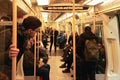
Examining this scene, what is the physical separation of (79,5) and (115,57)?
3.00 m

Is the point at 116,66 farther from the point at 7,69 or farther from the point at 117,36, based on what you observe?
the point at 7,69

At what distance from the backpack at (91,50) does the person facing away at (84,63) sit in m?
0.11

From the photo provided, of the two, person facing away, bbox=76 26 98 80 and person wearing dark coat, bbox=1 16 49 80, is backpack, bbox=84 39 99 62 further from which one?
person wearing dark coat, bbox=1 16 49 80

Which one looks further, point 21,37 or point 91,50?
point 91,50

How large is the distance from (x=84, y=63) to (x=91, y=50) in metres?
0.61

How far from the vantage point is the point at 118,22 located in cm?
637

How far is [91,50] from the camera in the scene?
6621 mm

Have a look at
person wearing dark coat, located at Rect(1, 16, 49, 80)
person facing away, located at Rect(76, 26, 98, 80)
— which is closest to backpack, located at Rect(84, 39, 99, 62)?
person facing away, located at Rect(76, 26, 98, 80)

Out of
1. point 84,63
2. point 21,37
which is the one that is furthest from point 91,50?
point 21,37

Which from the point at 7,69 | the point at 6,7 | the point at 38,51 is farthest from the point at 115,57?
the point at 7,69

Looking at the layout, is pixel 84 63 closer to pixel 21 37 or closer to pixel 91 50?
pixel 91 50

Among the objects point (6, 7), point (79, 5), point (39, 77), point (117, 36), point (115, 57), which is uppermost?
point (79, 5)

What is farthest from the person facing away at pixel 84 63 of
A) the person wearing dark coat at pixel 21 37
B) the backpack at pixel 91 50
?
the person wearing dark coat at pixel 21 37

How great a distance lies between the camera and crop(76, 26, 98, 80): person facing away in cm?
675
